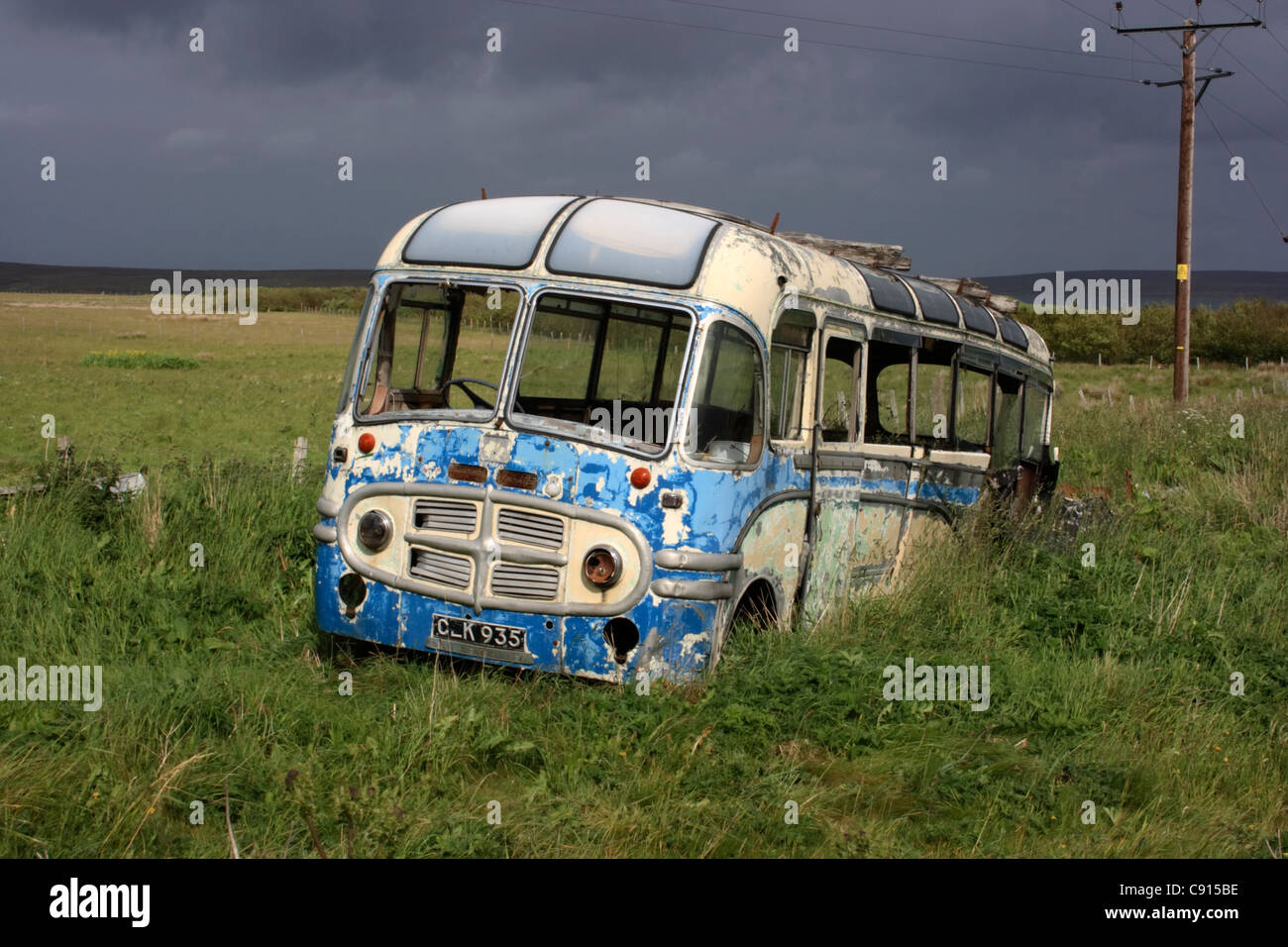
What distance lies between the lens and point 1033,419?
11.6m

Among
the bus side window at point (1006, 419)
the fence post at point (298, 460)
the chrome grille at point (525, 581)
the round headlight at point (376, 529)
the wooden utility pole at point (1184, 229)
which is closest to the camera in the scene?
the chrome grille at point (525, 581)

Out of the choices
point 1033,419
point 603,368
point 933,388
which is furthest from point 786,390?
point 1033,419

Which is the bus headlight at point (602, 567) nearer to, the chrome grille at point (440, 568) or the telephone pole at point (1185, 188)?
the chrome grille at point (440, 568)

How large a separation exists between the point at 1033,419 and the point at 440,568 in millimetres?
7166

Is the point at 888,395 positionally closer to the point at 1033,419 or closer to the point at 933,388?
the point at 933,388

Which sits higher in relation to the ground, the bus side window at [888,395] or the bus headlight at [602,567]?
the bus side window at [888,395]

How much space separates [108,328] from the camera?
61750mm

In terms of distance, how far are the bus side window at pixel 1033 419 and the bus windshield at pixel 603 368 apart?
489cm

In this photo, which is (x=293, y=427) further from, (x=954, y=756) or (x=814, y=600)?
(x=954, y=756)

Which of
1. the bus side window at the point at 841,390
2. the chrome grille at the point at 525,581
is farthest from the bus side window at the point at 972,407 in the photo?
the chrome grille at the point at 525,581

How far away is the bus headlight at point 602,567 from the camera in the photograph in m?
6.18

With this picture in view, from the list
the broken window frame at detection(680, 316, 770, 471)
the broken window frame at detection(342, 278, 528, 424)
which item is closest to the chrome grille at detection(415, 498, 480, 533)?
the broken window frame at detection(342, 278, 528, 424)

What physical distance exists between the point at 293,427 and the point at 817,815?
22.7 m
